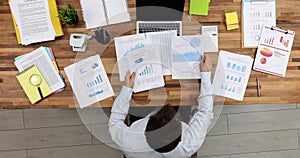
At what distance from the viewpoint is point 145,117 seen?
6.52 feet

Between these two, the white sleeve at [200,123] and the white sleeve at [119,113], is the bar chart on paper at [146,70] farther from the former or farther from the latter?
the white sleeve at [200,123]

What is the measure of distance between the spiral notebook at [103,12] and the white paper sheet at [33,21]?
0.19 meters

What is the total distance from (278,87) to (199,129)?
0.50 metres

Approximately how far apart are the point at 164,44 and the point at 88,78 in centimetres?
43

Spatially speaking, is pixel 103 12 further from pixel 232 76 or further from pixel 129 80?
pixel 232 76

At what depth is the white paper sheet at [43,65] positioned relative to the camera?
6.42 feet

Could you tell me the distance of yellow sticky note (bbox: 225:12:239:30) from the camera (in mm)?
1970

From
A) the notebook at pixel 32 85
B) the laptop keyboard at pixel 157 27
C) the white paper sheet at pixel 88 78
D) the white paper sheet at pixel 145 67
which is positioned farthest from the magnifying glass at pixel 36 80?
the laptop keyboard at pixel 157 27

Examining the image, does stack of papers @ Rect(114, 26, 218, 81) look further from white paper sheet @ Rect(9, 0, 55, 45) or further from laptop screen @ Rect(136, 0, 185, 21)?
white paper sheet @ Rect(9, 0, 55, 45)

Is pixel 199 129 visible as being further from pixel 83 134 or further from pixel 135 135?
pixel 83 134

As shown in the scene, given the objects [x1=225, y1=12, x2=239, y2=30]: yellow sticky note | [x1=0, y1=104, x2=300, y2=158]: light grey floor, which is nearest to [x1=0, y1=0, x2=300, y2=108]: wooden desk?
[x1=225, y1=12, x2=239, y2=30]: yellow sticky note

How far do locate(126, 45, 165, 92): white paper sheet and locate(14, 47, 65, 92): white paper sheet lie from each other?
0.38 meters

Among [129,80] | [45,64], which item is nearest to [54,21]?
[45,64]

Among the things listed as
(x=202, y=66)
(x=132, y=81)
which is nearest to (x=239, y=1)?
(x=202, y=66)
